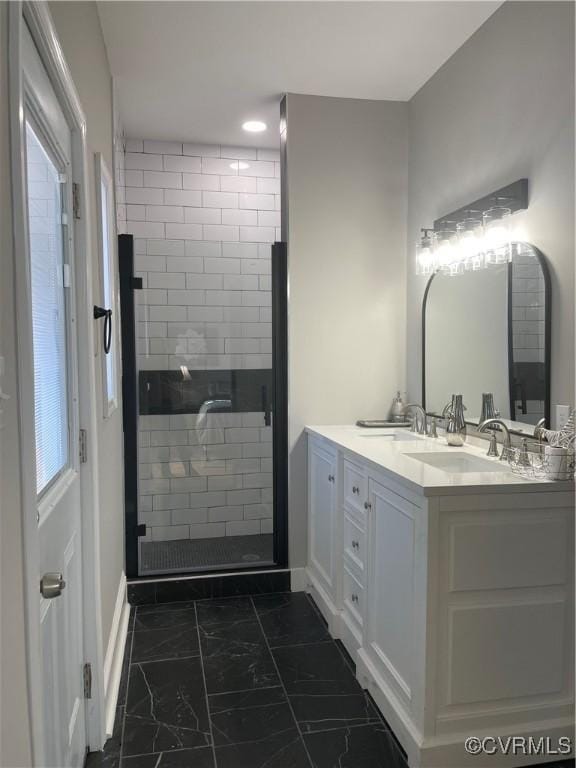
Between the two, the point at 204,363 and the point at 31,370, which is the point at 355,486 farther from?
the point at 31,370

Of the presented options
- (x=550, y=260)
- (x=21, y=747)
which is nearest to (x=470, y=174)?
(x=550, y=260)

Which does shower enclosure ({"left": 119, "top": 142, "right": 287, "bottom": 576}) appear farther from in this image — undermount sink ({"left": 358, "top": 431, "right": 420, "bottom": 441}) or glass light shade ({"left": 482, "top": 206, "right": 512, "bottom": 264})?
glass light shade ({"left": 482, "top": 206, "right": 512, "bottom": 264})

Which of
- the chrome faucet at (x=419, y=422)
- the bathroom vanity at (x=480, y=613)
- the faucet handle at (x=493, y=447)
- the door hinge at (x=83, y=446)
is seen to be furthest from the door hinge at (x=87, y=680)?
the chrome faucet at (x=419, y=422)

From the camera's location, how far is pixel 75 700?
5.75 ft

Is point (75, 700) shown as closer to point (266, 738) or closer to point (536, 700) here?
point (266, 738)

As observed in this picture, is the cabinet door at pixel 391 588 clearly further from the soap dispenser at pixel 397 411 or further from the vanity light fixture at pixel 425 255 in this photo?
the vanity light fixture at pixel 425 255

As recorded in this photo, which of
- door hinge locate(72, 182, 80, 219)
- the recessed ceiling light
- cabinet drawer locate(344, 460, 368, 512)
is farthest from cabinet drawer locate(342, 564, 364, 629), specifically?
the recessed ceiling light

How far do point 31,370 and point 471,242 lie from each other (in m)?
2.18

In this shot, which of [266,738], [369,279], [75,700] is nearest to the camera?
[75,700]

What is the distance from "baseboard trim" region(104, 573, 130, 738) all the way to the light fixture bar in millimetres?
2396

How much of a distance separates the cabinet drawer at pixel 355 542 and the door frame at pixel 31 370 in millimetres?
1077

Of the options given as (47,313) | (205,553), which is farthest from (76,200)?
(205,553)

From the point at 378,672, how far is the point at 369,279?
206 cm

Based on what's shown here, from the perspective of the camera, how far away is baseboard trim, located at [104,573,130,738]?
214cm
